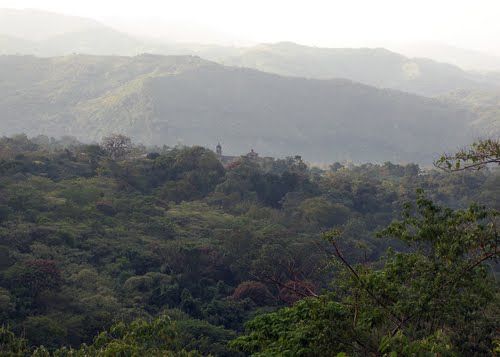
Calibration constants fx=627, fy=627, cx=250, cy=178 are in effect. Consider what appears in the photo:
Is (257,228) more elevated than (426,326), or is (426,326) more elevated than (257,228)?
(426,326)

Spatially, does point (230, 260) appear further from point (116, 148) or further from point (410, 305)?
point (116, 148)

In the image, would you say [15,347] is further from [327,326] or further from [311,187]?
[311,187]

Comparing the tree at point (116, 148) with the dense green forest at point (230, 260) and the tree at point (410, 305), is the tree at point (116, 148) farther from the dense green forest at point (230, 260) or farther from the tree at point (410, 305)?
the tree at point (410, 305)

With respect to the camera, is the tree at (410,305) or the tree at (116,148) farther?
the tree at (116,148)

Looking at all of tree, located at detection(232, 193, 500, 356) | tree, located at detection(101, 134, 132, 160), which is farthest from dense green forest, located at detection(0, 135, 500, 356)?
tree, located at detection(101, 134, 132, 160)

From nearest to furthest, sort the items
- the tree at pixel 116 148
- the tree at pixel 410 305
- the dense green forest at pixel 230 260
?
the tree at pixel 410 305 → the dense green forest at pixel 230 260 → the tree at pixel 116 148

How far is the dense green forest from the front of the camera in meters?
13.8

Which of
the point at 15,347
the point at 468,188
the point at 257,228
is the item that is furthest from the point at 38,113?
the point at 15,347

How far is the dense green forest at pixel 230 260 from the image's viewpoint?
1380 cm

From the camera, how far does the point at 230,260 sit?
3853cm

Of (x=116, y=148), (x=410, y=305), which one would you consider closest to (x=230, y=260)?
(x=410, y=305)

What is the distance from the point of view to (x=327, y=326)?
41.6 feet

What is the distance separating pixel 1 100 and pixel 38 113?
45.6ft

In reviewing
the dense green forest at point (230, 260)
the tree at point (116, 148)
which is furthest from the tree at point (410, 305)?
the tree at point (116, 148)
